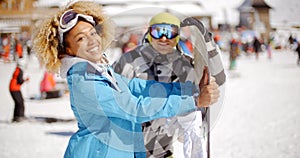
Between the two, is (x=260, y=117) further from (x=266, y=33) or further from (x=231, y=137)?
(x=266, y=33)

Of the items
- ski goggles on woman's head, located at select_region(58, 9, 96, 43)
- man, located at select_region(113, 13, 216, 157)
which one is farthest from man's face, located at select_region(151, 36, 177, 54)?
ski goggles on woman's head, located at select_region(58, 9, 96, 43)

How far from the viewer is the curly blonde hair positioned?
4.73 feet

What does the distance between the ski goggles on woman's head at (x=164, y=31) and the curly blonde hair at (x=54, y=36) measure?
349mm

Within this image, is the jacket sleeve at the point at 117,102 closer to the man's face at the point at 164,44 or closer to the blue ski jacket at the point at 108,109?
the blue ski jacket at the point at 108,109

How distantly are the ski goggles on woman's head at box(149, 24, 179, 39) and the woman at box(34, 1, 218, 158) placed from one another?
13.3 inches

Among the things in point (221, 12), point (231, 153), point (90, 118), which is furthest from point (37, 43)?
point (221, 12)

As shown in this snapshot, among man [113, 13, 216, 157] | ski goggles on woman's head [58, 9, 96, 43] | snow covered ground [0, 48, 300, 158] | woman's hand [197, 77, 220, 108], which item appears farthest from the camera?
snow covered ground [0, 48, 300, 158]

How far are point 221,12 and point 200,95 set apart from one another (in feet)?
109

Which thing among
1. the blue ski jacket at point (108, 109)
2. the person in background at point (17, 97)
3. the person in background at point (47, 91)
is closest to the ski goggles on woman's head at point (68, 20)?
the blue ski jacket at point (108, 109)

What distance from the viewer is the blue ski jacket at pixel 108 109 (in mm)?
1229

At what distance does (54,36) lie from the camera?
4.72ft

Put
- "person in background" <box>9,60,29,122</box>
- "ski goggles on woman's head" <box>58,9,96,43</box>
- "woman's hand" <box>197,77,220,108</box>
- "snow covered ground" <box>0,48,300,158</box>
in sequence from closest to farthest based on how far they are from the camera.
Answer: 1. "woman's hand" <box>197,77,220,108</box>
2. "ski goggles on woman's head" <box>58,9,96,43</box>
3. "snow covered ground" <box>0,48,300,158</box>
4. "person in background" <box>9,60,29,122</box>

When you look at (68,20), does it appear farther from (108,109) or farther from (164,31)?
(164,31)

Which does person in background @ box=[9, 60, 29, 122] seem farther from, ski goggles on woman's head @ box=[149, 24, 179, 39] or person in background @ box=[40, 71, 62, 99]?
ski goggles on woman's head @ box=[149, 24, 179, 39]
